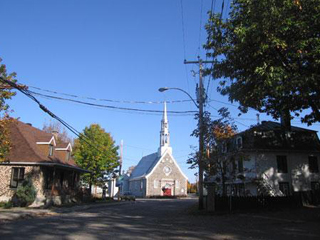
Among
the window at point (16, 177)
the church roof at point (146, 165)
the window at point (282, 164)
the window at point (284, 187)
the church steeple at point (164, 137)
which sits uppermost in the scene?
the church steeple at point (164, 137)

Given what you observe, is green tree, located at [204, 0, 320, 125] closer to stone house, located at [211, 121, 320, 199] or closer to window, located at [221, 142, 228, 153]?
window, located at [221, 142, 228, 153]

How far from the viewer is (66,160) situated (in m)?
32.9

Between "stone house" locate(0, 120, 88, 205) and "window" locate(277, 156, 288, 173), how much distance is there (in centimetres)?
2112

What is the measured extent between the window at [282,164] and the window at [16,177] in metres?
25.2

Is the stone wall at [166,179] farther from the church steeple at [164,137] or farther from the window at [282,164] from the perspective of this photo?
the window at [282,164]

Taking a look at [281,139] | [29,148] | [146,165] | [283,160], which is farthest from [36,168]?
[146,165]

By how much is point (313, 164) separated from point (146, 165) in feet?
147

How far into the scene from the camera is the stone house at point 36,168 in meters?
26.5

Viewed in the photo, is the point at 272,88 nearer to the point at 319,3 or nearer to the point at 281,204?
the point at 319,3

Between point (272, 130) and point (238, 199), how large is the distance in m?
14.2

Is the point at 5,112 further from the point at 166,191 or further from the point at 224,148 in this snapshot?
the point at 166,191

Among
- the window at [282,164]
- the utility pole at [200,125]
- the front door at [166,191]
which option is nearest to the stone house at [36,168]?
the utility pole at [200,125]

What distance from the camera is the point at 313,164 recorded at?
108 ft

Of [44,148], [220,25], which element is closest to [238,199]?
[220,25]
